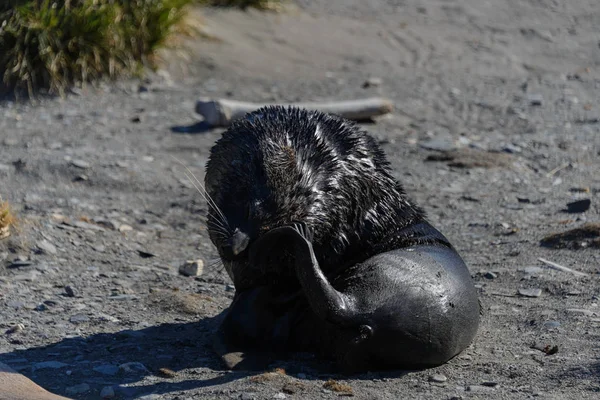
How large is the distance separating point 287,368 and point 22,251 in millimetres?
2194

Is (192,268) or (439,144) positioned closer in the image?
(192,268)

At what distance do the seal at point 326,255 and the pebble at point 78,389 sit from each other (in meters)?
0.61

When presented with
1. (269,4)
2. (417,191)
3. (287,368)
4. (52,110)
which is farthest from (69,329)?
(269,4)

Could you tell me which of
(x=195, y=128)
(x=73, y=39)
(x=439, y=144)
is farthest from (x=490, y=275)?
(x=73, y=39)

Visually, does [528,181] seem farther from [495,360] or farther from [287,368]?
[287,368]

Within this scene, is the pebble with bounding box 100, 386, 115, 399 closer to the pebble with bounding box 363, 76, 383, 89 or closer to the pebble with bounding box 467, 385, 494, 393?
the pebble with bounding box 467, 385, 494, 393

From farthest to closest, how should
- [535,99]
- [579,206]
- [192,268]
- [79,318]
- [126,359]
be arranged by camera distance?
[535,99], [579,206], [192,268], [79,318], [126,359]

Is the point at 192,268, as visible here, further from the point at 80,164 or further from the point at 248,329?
the point at 80,164

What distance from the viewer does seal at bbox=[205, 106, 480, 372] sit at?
406cm

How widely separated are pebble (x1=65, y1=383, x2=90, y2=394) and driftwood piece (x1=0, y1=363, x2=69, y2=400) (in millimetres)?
125

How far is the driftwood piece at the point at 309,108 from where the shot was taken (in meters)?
8.59

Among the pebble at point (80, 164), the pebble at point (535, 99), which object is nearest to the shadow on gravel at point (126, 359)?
the pebble at point (80, 164)

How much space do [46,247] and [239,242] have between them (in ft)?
7.44

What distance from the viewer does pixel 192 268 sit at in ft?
19.1
